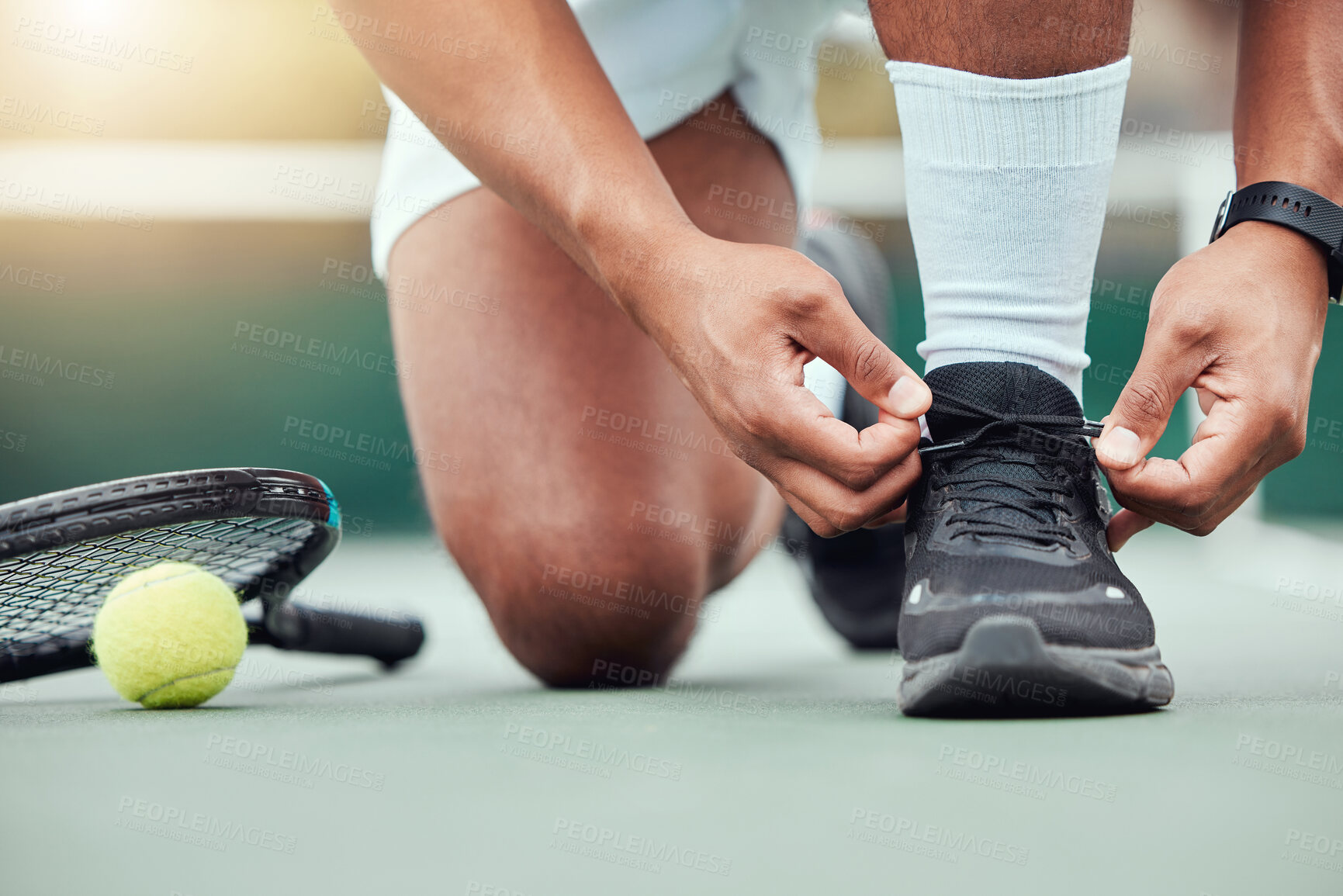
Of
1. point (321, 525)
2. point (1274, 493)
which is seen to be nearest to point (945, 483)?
point (321, 525)

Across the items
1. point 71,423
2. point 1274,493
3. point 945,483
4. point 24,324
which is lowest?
point 1274,493

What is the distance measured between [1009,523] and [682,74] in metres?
0.69

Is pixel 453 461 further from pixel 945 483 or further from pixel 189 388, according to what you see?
pixel 189 388

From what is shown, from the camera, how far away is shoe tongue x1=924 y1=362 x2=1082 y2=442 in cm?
79

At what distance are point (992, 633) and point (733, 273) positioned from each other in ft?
0.91

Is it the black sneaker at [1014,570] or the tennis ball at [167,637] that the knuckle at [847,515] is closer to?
the black sneaker at [1014,570]

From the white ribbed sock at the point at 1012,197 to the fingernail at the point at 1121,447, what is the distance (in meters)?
0.12

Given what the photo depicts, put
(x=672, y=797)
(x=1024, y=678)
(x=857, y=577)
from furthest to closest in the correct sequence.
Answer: (x=857, y=577), (x=1024, y=678), (x=672, y=797)

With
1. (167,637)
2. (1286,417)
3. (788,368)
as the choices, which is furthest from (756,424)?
(167,637)

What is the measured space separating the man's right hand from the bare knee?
0.50 m

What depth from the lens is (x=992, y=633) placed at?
674 millimetres

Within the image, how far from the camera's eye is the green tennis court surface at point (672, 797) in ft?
1.46

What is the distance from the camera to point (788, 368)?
2.30ft

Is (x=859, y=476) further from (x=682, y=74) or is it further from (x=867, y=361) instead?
(x=682, y=74)
